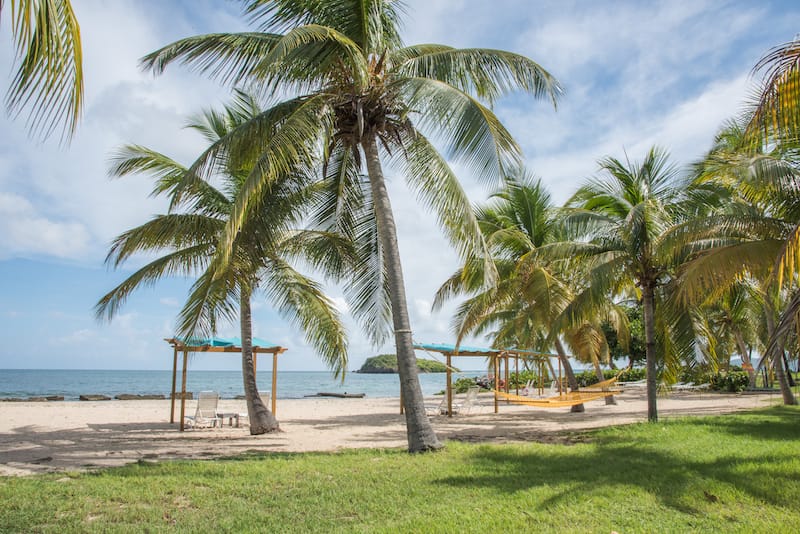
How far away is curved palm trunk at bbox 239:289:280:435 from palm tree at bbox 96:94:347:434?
0.06 ft

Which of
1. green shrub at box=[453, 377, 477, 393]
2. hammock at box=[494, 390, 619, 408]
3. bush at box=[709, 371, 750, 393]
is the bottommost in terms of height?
green shrub at box=[453, 377, 477, 393]

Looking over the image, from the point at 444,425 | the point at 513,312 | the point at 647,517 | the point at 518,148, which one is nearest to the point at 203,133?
the point at 518,148

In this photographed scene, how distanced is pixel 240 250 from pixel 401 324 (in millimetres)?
2797

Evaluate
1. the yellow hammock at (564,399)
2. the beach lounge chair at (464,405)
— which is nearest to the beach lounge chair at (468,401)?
the beach lounge chair at (464,405)

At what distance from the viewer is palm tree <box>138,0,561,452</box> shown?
7.36 metres

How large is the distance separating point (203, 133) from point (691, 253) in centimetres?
940

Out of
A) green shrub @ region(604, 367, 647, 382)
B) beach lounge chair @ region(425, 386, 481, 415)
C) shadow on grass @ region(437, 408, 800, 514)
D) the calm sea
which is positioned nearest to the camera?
shadow on grass @ region(437, 408, 800, 514)

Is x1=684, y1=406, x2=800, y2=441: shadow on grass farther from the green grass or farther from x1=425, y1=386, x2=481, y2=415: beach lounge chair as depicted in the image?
x1=425, y1=386, x2=481, y2=415: beach lounge chair

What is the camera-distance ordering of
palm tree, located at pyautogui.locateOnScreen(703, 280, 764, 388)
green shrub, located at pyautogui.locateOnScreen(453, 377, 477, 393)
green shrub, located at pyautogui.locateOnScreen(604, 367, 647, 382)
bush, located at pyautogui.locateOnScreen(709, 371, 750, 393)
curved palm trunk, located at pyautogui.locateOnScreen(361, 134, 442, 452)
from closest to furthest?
curved palm trunk, located at pyautogui.locateOnScreen(361, 134, 442, 452) < palm tree, located at pyautogui.locateOnScreen(703, 280, 764, 388) < bush, located at pyautogui.locateOnScreen(709, 371, 750, 393) < green shrub, located at pyautogui.locateOnScreen(453, 377, 477, 393) < green shrub, located at pyautogui.locateOnScreen(604, 367, 647, 382)

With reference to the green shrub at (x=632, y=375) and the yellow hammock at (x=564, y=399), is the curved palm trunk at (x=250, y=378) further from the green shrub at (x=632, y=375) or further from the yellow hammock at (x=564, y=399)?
the green shrub at (x=632, y=375)

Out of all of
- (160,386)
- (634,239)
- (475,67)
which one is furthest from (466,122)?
(160,386)

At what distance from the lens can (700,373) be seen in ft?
35.3

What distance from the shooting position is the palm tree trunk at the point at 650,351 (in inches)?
432

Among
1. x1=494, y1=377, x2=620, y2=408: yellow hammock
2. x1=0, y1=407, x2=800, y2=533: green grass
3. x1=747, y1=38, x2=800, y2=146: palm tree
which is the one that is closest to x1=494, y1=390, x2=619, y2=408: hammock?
x1=494, y1=377, x2=620, y2=408: yellow hammock
